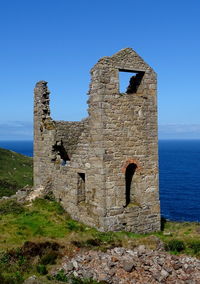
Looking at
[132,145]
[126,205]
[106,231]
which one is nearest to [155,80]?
[132,145]

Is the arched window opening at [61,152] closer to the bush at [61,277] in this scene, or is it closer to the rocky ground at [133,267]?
the rocky ground at [133,267]

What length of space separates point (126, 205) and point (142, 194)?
3.05 feet

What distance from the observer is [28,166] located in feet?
171

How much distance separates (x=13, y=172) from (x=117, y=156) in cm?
3365

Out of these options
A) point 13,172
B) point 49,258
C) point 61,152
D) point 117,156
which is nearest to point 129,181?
point 117,156

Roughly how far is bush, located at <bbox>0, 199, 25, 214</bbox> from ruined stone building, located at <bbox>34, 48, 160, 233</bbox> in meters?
2.18

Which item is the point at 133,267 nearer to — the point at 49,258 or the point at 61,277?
the point at 61,277

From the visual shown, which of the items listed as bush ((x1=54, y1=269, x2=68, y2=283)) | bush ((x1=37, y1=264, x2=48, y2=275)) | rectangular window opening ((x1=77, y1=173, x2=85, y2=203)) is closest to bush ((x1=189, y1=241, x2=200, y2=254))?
rectangular window opening ((x1=77, y1=173, x2=85, y2=203))

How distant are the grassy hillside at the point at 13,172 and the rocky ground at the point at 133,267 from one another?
2249 cm

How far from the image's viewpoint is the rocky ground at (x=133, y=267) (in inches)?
392

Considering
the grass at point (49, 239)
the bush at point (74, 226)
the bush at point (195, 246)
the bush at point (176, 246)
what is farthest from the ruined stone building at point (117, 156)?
the bush at point (195, 246)

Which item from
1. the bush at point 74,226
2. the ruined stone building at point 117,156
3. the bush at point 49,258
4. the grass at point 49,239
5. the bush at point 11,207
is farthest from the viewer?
the bush at point 11,207

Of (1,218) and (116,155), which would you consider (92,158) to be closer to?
(116,155)

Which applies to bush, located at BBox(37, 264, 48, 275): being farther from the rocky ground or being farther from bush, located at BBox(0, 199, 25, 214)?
bush, located at BBox(0, 199, 25, 214)
